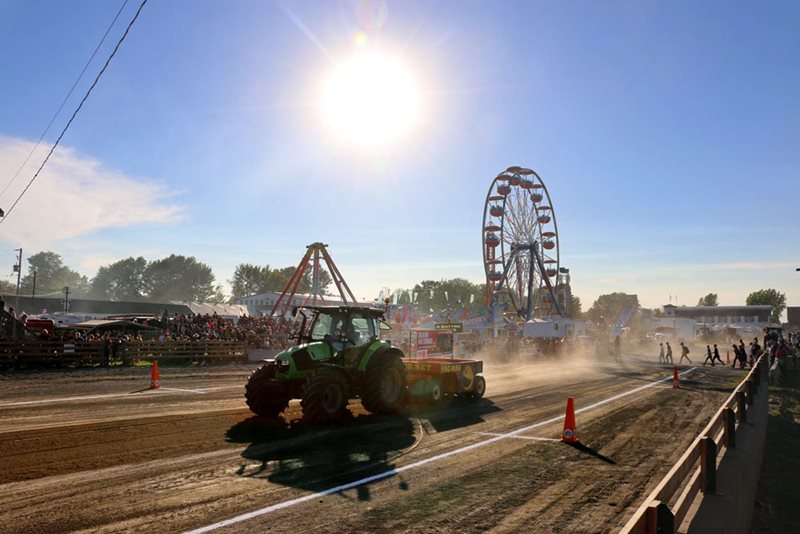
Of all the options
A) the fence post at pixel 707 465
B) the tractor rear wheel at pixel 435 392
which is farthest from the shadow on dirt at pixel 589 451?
the tractor rear wheel at pixel 435 392

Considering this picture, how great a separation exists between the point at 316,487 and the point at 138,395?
10.1 meters

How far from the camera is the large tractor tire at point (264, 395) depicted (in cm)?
1138

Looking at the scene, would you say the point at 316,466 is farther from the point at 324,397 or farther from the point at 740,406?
the point at 740,406

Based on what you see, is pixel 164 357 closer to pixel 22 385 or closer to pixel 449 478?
pixel 22 385

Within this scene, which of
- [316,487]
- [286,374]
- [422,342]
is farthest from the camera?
[422,342]

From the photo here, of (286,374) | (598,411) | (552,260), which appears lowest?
(598,411)

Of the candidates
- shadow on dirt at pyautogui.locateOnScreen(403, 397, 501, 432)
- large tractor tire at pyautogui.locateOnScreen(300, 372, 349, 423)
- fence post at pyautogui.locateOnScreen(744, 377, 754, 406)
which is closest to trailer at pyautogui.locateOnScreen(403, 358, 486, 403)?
shadow on dirt at pyautogui.locateOnScreen(403, 397, 501, 432)

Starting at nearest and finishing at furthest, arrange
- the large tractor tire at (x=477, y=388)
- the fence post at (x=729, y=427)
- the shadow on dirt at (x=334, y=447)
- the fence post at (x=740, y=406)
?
the shadow on dirt at (x=334, y=447)
the fence post at (x=729, y=427)
the fence post at (x=740, y=406)
the large tractor tire at (x=477, y=388)

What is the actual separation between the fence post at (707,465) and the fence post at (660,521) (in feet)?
9.40

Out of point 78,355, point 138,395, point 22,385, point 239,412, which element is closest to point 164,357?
point 78,355

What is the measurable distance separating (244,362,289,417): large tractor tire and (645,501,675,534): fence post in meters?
8.96

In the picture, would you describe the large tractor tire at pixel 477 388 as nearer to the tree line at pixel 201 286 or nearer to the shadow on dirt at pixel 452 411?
the shadow on dirt at pixel 452 411

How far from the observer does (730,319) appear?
13300 cm

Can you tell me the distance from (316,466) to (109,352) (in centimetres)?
A: 2003
